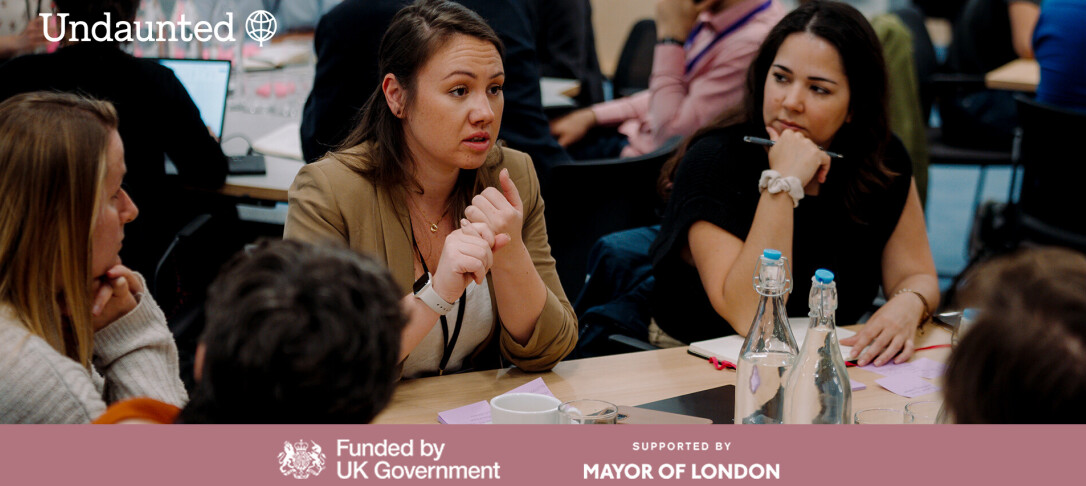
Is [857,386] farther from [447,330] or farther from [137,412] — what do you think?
[137,412]

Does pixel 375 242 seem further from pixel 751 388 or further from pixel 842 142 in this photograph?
pixel 842 142

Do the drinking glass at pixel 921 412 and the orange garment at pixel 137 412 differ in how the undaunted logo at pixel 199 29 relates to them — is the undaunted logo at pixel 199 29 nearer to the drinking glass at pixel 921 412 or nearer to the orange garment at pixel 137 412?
the orange garment at pixel 137 412

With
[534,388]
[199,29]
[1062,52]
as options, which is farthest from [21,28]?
[1062,52]

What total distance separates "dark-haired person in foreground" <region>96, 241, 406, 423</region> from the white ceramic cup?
0.40m

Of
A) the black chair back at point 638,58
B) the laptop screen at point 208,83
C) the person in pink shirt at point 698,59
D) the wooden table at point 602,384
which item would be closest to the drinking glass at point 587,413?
the wooden table at point 602,384

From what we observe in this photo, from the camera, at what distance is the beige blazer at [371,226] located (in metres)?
1.75

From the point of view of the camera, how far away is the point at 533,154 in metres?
3.05

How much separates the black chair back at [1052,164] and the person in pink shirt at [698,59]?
92 cm

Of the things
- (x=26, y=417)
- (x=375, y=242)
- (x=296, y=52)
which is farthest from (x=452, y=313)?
(x=296, y=52)

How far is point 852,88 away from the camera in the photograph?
2213 mm

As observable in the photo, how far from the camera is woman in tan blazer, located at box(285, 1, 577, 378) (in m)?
1.75

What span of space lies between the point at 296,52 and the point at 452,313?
3.01m

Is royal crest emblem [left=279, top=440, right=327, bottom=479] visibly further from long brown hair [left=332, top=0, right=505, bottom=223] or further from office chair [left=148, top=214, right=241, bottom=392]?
office chair [left=148, top=214, right=241, bottom=392]

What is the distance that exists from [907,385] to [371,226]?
1022mm
